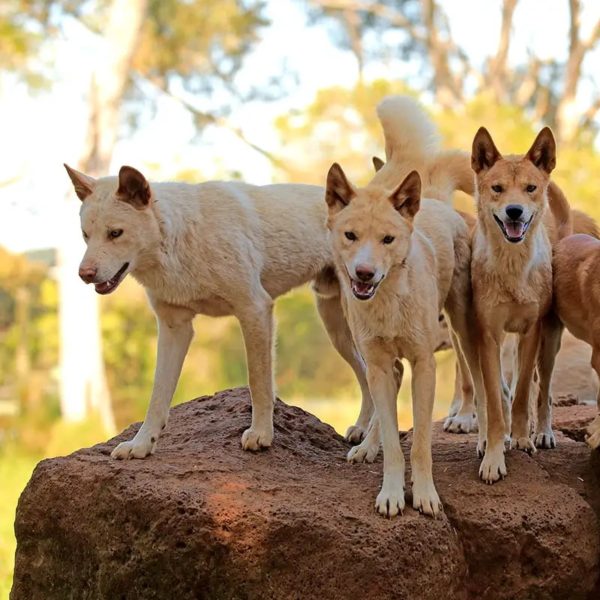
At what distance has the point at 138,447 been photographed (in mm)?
4520

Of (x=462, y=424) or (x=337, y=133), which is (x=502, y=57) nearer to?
(x=337, y=133)

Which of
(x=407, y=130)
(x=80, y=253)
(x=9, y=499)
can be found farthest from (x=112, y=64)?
(x=407, y=130)

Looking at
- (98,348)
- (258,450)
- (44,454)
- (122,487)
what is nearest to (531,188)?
(258,450)

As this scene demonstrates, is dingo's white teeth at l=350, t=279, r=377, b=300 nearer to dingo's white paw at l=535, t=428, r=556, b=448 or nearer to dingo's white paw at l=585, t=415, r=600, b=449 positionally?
dingo's white paw at l=585, t=415, r=600, b=449

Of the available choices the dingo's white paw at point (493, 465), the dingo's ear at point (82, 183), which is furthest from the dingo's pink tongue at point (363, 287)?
the dingo's ear at point (82, 183)

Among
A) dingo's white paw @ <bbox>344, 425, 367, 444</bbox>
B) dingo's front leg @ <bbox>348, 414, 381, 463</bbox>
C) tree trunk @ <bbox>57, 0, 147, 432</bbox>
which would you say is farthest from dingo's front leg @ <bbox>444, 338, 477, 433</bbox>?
tree trunk @ <bbox>57, 0, 147, 432</bbox>

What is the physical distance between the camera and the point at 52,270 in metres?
17.5

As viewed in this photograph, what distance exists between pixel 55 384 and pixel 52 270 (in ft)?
7.35

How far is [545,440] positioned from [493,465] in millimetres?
600

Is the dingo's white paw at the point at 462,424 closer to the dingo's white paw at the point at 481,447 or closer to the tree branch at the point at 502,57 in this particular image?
the dingo's white paw at the point at 481,447

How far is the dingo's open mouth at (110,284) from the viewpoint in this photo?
421 centimetres

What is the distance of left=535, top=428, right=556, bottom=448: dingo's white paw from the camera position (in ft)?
16.1

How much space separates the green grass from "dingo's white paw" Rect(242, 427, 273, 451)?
532 cm

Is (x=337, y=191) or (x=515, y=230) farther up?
(x=337, y=191)
